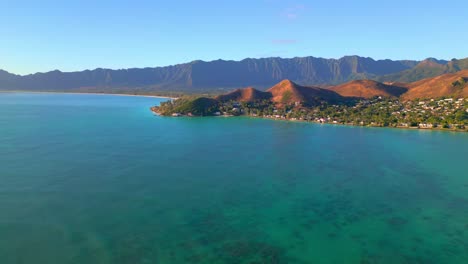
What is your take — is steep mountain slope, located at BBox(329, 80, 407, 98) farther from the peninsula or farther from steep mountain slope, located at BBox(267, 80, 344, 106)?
steep mountain slope, located at BBox(267, 80, 344, 106)

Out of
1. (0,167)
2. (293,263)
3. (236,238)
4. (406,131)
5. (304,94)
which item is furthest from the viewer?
(304,94)

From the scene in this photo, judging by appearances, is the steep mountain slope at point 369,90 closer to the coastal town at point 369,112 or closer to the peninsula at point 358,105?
the peninsula at point 358,105

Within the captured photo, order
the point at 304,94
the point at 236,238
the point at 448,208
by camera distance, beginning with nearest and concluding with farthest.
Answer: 1. the point at 236,238
2. the point at 448,208
3. the point at 304,94

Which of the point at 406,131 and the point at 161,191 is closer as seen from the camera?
the point at 161,191

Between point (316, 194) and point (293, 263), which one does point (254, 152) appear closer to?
point (316, 194)

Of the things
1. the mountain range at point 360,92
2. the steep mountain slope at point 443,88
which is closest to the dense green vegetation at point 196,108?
the mountain range at point 360,92

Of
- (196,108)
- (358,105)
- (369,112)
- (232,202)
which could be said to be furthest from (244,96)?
(232,202)

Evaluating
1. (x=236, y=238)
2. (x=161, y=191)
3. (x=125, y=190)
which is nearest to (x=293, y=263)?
(x=236, y=238)

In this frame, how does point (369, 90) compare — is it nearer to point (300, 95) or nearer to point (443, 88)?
point (443, 88)
